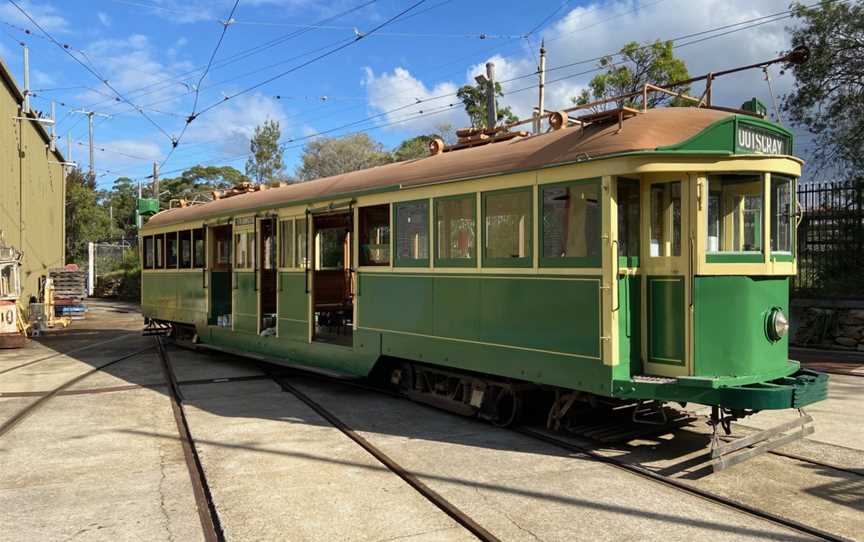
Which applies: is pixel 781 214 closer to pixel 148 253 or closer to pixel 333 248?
pixel 333 248

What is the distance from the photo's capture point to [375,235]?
28.2 feet

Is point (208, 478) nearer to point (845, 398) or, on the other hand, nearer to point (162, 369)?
point (162, 369)

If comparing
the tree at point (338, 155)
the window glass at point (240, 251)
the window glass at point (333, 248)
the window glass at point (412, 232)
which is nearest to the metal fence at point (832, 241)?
the window glass at point (333, 248)

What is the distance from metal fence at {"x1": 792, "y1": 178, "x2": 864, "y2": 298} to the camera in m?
14.8

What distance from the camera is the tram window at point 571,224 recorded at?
596 cm

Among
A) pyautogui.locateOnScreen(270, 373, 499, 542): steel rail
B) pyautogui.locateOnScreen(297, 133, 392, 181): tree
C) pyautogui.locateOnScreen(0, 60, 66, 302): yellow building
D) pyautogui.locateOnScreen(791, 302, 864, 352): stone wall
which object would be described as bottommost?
pyautogui.locateOnScreen(270, 373, 499, 542): steel rail

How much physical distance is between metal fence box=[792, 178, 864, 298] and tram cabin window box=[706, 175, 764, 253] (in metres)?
10.3

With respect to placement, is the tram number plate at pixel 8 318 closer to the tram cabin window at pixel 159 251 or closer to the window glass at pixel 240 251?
the tram cabin window at pixel 159 251

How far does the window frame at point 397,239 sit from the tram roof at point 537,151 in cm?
22

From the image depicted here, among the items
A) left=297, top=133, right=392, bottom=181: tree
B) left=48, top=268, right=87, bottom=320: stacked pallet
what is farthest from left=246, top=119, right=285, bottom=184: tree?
left=48, top=268, right=87, bottom=320: stacked pallet

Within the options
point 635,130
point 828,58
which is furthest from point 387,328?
point 828,58

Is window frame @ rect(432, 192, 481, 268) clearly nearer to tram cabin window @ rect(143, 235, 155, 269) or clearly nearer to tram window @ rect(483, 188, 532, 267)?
tram window @ rect(483, 188, 532, 267)

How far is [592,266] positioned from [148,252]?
12780 mm

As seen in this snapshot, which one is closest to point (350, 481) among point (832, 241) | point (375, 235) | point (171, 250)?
point (375, 235)
